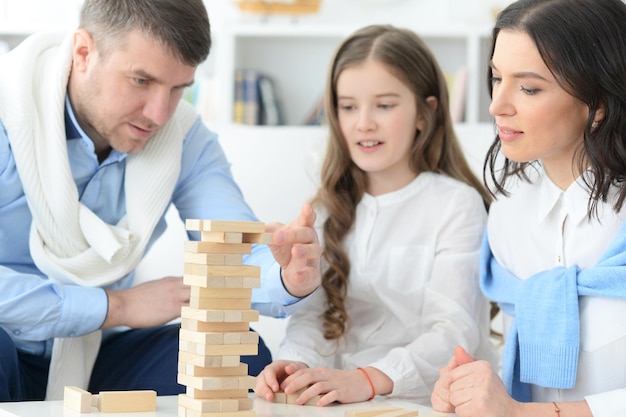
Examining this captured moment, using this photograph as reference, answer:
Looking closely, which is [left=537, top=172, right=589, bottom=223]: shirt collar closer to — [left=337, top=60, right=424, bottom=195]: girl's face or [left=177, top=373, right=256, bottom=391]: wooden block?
[left=337, top=60, right=424, bottom=195]: girl's face

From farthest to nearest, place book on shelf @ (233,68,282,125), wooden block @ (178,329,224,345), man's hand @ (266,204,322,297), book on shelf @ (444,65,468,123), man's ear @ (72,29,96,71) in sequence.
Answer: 1. book on shelf @ (233,68,282,125)
2. book on shelf @ (444,65,468,123)
3. man's ear @ (72,29,96,71)
4. man's hand @ (266,204,322,297)
5. wooden block @ (178,329,224,345)

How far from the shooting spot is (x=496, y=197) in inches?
66.8

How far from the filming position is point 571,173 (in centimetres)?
152

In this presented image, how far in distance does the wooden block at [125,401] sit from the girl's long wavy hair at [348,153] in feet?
2.21

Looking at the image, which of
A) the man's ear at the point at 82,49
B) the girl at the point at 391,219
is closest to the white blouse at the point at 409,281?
the girl at the point at 391,219

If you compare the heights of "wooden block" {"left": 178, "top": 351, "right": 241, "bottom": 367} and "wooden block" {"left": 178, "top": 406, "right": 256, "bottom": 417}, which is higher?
"wooden block" {"left": 178, "top": 351, "right": 241, "bottom": 367}

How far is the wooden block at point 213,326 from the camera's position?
3.96ft

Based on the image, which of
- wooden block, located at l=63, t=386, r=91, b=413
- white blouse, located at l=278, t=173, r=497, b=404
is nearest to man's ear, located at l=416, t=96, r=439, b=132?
white blouse, located at l=278, t=173, r=497, b=404

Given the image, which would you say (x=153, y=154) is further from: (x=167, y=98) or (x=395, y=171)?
(x=395, y=171)

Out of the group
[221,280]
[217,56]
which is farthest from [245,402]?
[217,56]

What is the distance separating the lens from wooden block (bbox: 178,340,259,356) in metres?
1.20

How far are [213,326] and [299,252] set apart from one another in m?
0.28

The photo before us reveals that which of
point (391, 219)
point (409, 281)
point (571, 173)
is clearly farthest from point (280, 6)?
point (571, 173)

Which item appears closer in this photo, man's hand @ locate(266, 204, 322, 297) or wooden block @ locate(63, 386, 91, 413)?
wooden block @ locate(63, 386, 91, 413)
